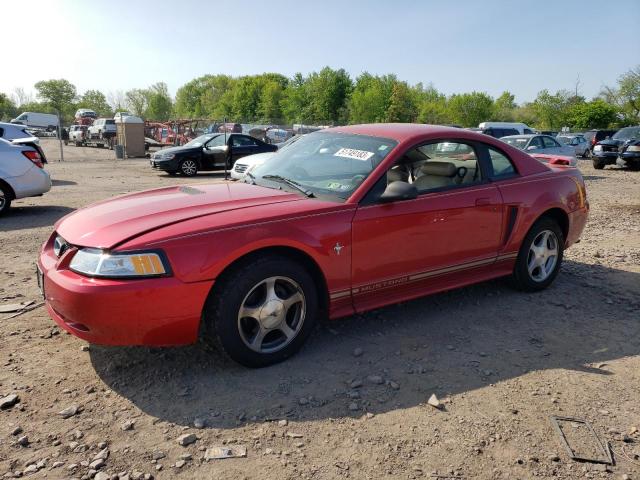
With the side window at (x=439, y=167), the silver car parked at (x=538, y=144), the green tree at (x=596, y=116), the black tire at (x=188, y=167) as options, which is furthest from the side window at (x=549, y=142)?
the green tree at (x=596, y=116)

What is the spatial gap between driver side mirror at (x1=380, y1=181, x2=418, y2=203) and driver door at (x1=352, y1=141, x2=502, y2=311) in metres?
0.07

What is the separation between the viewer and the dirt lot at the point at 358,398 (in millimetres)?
2490

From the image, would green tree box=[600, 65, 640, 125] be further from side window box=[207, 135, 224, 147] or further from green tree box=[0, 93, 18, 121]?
green tree box=[0, 93, 18, 121]

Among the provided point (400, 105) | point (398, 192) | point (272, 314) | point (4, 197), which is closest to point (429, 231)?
point (398, 192)

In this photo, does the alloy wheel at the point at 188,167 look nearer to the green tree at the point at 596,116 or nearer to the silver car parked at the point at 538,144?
the silver car parked at the point at 538,144

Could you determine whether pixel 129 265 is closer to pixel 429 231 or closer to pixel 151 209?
pixel 151 209

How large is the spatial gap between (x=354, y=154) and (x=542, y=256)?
2.27 meters

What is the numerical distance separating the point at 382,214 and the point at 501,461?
1754 millimetres

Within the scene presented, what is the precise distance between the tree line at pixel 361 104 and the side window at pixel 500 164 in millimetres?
49728

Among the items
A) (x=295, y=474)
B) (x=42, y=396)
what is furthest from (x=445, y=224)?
(x=42, y=396)

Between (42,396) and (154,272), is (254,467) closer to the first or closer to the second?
(154,272)

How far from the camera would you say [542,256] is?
4.93 m

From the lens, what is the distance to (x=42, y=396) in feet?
9.86

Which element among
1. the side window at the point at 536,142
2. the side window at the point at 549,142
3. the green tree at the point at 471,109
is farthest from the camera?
the green tree at the point at 471,109
